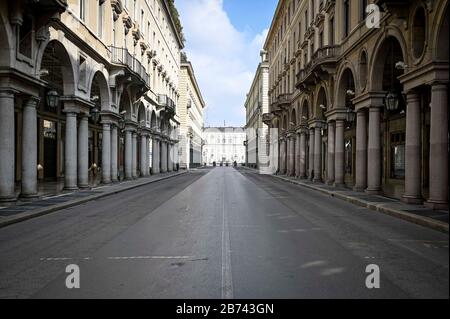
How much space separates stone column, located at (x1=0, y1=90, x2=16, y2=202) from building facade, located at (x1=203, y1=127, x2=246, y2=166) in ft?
444

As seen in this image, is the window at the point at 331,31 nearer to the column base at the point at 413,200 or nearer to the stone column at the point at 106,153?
the stone column at the point at 106,153

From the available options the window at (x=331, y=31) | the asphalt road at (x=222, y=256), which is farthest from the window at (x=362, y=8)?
the asphalt road at (x=222, y=256)

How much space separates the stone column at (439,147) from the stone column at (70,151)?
15.5 m

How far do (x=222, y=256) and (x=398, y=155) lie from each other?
20712mm

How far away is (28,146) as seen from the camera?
52.4ft

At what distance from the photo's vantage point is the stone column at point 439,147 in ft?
43.8

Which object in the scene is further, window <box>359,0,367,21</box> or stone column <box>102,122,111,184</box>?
stone column <box>102,122,111,184</box>

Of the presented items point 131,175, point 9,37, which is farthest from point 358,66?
point 131,175

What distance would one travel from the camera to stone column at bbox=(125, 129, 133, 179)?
32938mm

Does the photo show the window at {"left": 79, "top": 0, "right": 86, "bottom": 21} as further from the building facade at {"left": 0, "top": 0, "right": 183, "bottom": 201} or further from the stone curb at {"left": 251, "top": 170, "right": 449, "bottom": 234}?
the stone curb at {"left": 251, "top": 170, "right": 449, "bottom": 234}

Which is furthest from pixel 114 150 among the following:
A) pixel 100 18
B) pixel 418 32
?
pixel 418 32

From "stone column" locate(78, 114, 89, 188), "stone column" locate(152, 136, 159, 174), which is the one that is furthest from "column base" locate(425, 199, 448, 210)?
"stone column" locate(152, 136, 159, 174)

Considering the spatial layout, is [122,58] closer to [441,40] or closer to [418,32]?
[418,32]

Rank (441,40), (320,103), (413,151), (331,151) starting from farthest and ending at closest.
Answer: (320,103) < (331,151) < (413,151) < (441,40)
